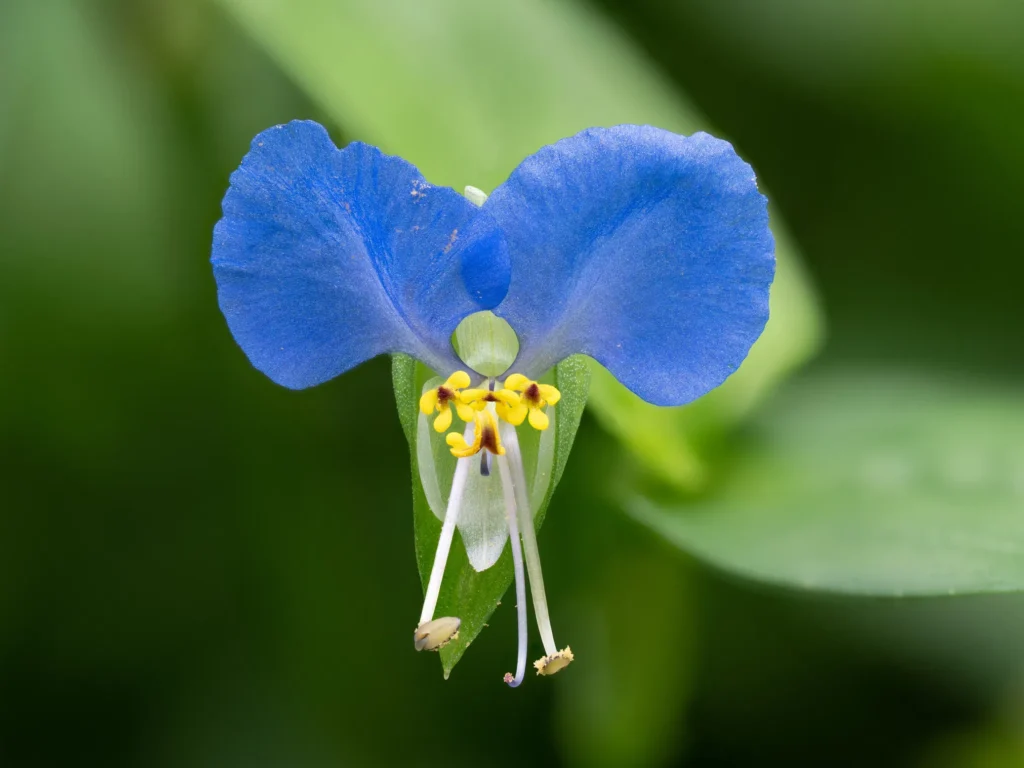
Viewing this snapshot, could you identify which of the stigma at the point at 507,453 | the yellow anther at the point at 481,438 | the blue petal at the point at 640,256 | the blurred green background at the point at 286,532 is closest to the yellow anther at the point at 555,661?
the stigma at the point at 507,453

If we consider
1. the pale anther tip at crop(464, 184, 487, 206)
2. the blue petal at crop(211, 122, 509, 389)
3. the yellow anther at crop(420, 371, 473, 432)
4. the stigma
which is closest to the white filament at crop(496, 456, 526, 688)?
the stigma

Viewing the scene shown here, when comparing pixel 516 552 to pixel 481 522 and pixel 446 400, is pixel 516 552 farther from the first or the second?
pixel 446 400

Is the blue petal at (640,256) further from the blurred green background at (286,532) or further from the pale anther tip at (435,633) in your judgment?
the blurred green background at (286,532)

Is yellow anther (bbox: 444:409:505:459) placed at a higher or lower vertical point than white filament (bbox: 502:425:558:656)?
higher

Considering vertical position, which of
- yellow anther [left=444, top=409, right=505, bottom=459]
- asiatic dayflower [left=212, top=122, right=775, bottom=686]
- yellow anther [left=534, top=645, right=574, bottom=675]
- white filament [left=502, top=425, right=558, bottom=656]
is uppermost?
asiatic dayflower [left=212, top=122, right=775, bottom=686]

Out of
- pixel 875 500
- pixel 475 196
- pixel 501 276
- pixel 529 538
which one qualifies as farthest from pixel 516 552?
pixel 875 500

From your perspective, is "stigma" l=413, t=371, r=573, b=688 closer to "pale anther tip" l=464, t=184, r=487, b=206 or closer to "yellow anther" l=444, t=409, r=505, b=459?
"yellow anther" l=444, t=409, r=505, b=459

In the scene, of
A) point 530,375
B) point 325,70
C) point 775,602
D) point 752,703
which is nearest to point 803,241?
point 775,602
